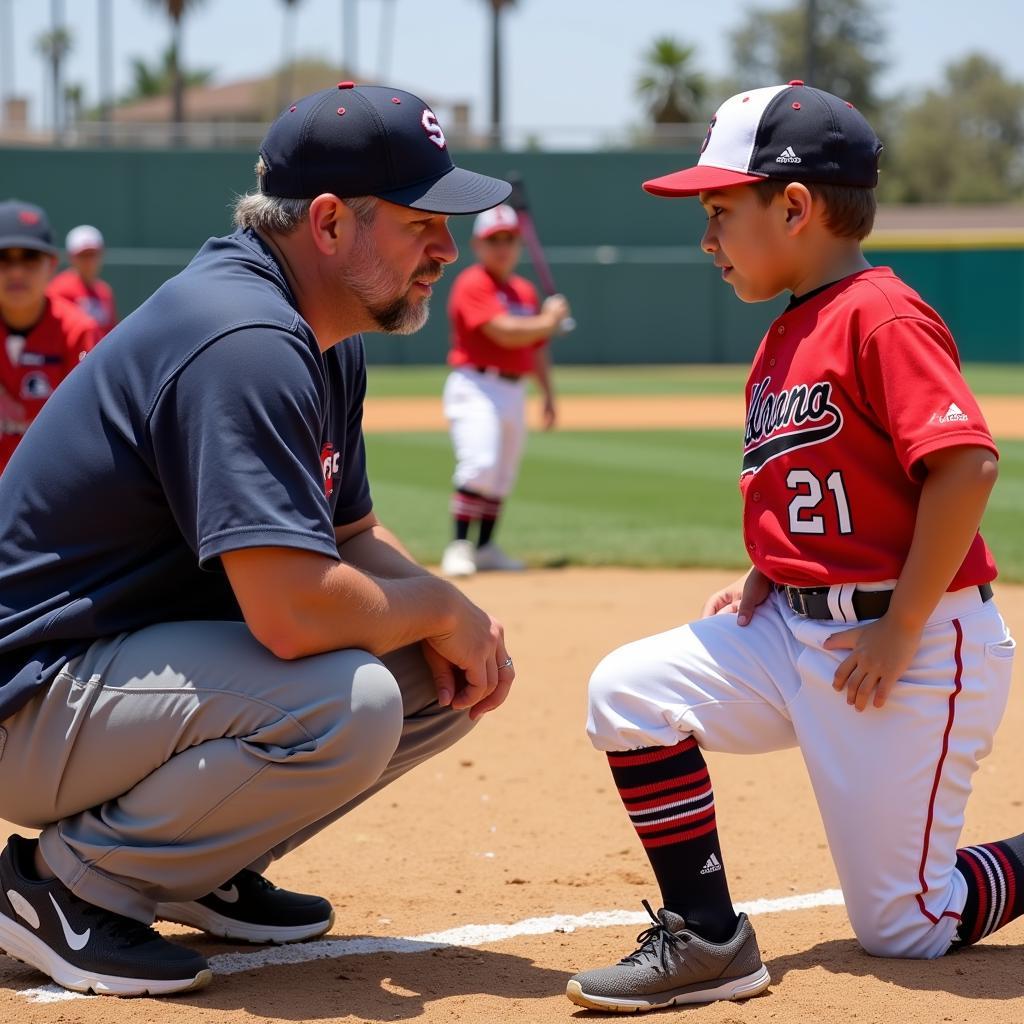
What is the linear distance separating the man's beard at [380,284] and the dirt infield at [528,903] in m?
1.22

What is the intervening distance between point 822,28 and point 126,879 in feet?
229

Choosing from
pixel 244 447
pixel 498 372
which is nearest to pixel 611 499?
pixel 498 372

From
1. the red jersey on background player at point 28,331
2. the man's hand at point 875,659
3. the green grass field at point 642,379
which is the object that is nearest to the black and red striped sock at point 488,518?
the red jersey on background player at point 28,331

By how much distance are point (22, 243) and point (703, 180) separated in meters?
3.83

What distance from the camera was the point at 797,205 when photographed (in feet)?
9.30

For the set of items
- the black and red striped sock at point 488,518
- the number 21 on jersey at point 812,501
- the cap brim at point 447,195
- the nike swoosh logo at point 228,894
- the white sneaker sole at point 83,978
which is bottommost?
the black and red striped sock at point 488,518

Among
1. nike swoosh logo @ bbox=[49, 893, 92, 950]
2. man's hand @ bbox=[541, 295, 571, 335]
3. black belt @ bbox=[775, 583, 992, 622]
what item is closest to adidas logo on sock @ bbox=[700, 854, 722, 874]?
black belt @ bbox=[775, 583, 992, 622]

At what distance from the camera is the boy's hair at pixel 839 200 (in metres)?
2.83

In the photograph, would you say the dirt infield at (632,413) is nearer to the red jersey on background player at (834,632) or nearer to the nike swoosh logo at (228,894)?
the red jersey on background player at (834,632)

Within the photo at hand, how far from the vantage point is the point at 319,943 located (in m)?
3.04

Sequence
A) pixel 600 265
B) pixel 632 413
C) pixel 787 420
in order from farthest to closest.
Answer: pixel 600 265, pixel 632 413, pixel 787 420

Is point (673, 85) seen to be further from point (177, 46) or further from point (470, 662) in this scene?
point (470, 662)

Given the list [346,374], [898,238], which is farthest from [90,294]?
[898,238]

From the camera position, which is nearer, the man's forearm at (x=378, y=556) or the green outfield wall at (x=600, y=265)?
the man's forearm at (x=378, y=556)
